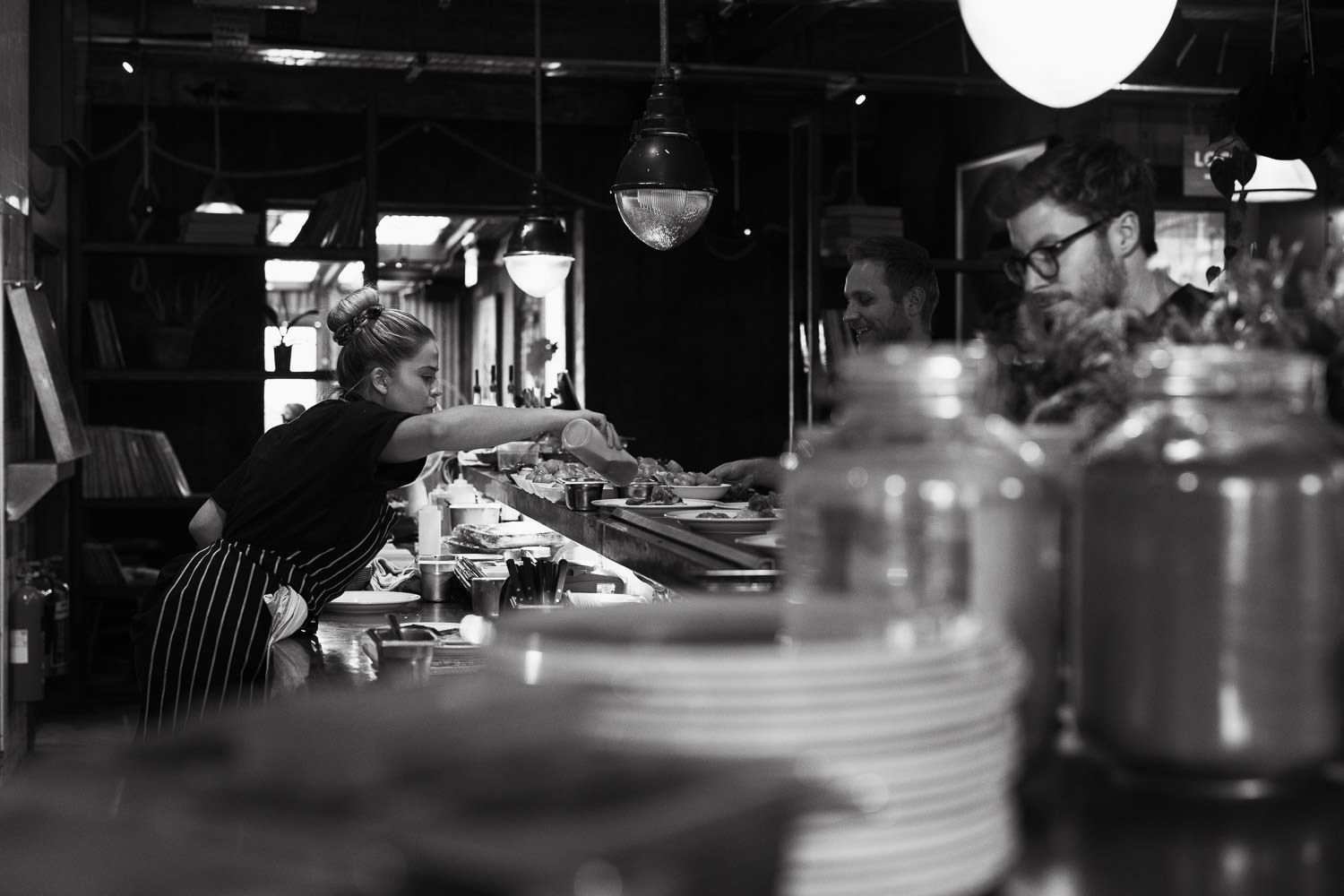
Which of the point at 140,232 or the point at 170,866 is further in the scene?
the point at 140,232

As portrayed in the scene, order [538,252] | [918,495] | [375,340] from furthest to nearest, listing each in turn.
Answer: [538,252], [375,340], [918,495]

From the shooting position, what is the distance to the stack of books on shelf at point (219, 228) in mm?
6770

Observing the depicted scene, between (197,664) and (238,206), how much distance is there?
496 centimetres

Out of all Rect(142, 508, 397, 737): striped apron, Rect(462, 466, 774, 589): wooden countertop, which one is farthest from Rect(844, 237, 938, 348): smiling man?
Rect(142, 508, 397, 737): striped apron

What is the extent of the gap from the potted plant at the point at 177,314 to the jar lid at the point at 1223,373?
646cm

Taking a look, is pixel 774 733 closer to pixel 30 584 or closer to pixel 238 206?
pixel 30 584

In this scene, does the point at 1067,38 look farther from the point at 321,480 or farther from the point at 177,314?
the point at 177,314

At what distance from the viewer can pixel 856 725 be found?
769mm

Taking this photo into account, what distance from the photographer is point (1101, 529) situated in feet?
3.38

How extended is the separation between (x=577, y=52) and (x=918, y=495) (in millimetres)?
7440

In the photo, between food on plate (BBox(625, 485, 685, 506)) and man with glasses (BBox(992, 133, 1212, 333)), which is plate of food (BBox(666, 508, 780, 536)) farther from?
man with glasses (BBox(992, 133, 1212, 333))

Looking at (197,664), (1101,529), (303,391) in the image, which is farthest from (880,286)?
(303,391)

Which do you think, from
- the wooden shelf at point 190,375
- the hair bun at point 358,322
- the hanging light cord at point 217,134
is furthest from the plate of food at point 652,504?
the hanging light cord at point 217,134

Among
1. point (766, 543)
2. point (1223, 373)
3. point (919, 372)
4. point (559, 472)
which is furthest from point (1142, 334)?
point (559, 472)
